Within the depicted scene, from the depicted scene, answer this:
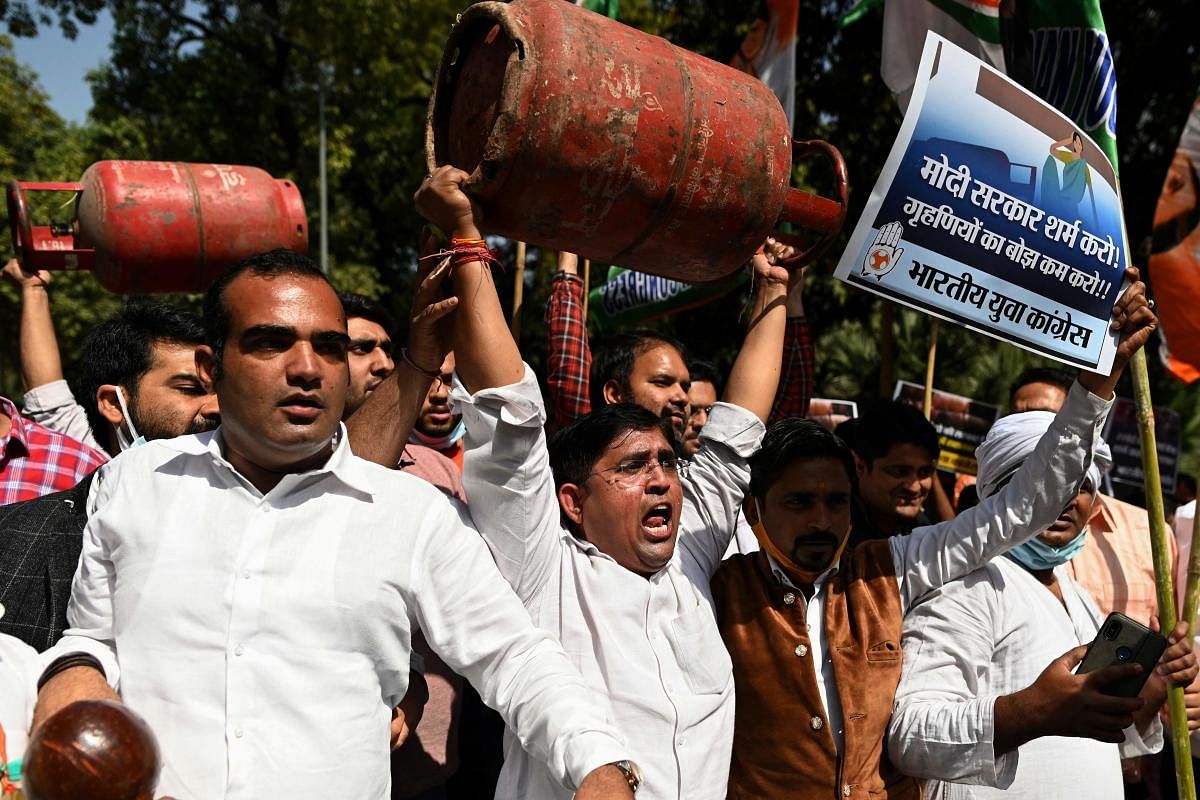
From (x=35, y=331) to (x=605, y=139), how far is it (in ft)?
10.6

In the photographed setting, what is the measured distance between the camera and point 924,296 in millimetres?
3057

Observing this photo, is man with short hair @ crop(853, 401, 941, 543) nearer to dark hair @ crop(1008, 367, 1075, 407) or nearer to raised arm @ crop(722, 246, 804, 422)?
dark hair @ crop(1008, 367, 1075, 407)

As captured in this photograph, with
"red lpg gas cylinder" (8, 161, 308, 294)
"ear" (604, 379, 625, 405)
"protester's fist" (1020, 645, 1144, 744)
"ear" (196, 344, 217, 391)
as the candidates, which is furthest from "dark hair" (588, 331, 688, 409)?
"ear" (196, 344, 217, 391)

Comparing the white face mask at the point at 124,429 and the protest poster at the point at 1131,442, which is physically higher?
the white face mask at the point at 124,429

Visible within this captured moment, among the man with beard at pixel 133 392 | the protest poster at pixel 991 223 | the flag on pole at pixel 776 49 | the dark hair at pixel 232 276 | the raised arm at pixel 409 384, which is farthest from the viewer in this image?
the flag on pole at pixel 776 49

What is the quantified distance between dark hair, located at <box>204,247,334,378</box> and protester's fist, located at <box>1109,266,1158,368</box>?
216 centimetres

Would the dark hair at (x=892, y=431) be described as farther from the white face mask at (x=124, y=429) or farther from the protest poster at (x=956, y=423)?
the white face mask at (x=124, y=429)

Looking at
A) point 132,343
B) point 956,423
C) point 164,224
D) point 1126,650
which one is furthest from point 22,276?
point 956,423

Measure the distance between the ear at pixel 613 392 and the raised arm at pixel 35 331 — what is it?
217 centimetres

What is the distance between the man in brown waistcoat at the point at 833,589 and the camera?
2.87m

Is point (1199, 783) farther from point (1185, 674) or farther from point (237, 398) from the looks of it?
point (237, 398)

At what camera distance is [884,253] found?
10.00ft

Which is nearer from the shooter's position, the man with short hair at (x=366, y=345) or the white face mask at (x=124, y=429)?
the white face mask at (x=124, y=429)

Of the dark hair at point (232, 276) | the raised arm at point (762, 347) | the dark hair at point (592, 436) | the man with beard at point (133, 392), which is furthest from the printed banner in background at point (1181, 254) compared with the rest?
the man with beard at point (133, 392)
